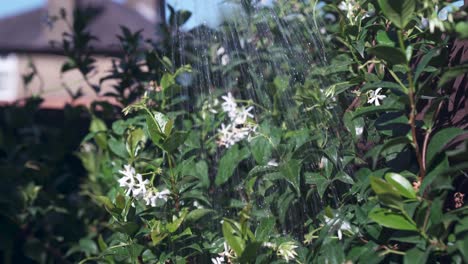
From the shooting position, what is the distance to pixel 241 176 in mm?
2076

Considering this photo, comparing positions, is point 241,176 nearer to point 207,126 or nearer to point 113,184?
point 207,126

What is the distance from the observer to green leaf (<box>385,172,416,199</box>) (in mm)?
1282

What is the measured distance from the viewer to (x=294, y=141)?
180cm

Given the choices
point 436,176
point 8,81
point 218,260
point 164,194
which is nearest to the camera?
point 436,176

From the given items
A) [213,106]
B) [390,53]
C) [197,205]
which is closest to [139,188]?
[197,205]

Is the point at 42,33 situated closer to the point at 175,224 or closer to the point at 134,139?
the point at 134,139

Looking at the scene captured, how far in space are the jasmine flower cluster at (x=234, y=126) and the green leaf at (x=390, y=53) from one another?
69 cm

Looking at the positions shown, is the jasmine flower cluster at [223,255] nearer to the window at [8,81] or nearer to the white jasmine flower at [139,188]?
the white jasmine flower at [139,188]

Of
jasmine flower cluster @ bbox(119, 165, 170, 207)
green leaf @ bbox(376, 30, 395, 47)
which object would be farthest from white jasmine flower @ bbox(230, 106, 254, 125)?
green leaf @ bbox(376, 30, 395, 47)

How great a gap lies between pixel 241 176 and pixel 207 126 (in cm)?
19

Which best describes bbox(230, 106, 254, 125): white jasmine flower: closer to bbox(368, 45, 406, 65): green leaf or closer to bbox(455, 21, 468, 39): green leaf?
bbox(368, 45, 406, 65): green leaf

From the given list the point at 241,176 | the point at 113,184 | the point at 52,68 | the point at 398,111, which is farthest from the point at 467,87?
the point at 52,68

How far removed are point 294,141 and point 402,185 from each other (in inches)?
20.9

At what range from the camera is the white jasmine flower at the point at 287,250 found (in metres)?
1.54
